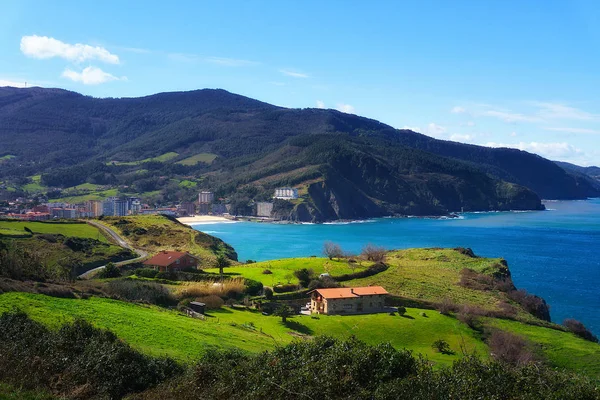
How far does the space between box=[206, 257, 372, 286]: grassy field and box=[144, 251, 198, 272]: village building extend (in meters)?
2.11

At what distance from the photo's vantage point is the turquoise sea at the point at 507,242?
54.4 m

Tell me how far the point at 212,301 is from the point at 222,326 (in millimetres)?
6528

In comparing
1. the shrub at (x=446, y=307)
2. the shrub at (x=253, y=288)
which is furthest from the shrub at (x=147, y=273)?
the shrub at (x=446, y=307)

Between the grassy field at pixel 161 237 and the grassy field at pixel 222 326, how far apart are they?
24.6m

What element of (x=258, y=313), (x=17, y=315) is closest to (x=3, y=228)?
(x=258, y=313)

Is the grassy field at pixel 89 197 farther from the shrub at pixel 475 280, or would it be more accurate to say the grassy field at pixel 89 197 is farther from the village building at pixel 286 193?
the shrub at pixel 475 280

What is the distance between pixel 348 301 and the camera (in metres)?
31.2

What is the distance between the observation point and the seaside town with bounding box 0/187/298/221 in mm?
108938

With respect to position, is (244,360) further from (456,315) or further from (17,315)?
(456,315)

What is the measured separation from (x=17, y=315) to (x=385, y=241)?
83724 mm

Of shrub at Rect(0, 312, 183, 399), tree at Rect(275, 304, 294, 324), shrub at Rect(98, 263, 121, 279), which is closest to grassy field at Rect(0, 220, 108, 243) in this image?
shrub at Rect(98, 263, 121, 279)

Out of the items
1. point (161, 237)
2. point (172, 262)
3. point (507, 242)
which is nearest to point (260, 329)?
point (172, 262)

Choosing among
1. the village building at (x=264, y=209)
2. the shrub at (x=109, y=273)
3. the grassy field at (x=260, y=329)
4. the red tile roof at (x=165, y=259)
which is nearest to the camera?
the grassy field at (x=260, y=329)

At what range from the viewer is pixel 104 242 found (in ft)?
172
